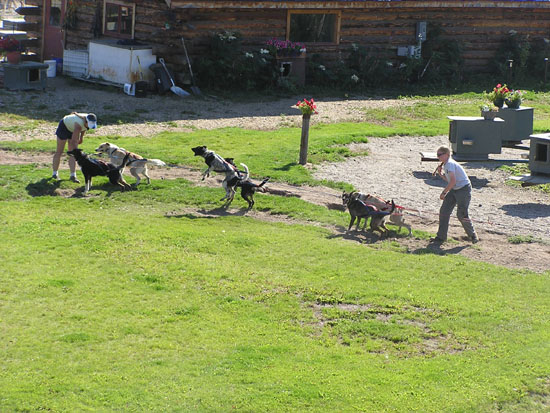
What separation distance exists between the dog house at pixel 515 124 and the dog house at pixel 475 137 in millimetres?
964

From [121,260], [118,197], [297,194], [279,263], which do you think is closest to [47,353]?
[121,260]

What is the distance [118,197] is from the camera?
55.9 ft

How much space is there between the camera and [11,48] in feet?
97.1

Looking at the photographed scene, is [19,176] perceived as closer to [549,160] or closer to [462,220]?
Result: [462,220]

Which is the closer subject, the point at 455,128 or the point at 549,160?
the point at 549,160

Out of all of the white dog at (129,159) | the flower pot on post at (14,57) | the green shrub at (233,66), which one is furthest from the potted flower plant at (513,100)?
the flower pot on post at (14,57)

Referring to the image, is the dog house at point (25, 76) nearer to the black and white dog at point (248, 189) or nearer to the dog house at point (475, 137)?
the black and white dog at point (248, 189)

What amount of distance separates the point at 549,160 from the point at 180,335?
10.4 metres

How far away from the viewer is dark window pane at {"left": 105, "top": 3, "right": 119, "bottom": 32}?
30266 millimetres

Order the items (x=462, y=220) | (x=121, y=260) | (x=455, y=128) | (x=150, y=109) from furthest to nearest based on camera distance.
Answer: (x=150, y=109) → (x=455, y=128) → (x=462, y=220) → (x=121, y=260)

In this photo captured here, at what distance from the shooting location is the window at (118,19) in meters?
29.6

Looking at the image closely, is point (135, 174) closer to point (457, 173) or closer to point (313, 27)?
point (457, 173)

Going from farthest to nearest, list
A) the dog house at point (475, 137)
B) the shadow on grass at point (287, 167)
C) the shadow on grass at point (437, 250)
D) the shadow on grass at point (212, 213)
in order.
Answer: the dog house at point (475, 137)
the shadow on grass at point (287, 167)
the shadow on grass at point (212, 213)
the shadow on grass at point (437, 250)

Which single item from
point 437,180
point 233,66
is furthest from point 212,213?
point 233,66
